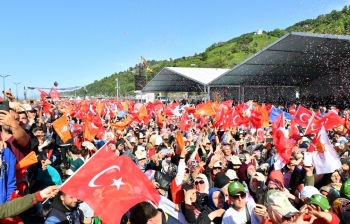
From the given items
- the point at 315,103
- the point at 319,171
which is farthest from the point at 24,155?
the point at 315,103

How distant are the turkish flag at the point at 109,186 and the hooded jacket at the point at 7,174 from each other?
652mm

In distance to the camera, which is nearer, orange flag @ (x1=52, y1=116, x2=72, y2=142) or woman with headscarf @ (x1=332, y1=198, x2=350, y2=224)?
woman with headscarf @ (x1=332, y1=198, x2=350, y2=224)

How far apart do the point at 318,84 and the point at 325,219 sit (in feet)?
106

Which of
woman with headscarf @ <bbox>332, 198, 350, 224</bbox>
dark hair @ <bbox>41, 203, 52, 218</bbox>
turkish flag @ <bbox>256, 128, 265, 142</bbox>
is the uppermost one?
woman with headscarf @ <bbox>332, 198, 350, 224</bbox>

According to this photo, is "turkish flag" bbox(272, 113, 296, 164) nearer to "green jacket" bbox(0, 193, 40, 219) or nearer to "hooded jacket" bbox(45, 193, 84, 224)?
"hooded jacket" bbox(45, 193, 84, 224)

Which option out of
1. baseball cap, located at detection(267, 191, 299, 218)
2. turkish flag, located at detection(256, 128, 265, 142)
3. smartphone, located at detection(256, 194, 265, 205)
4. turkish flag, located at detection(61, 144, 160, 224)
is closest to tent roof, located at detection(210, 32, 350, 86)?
turkish flag, located at detection(256, 128, 265, 142)

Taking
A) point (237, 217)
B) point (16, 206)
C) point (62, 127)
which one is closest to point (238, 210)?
point (237, 217)

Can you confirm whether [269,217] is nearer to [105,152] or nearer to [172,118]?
[105,152]

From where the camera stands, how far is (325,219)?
285 centimetres

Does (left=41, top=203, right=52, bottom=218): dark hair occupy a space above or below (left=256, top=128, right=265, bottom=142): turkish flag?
below

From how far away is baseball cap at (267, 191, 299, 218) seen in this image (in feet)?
8.48

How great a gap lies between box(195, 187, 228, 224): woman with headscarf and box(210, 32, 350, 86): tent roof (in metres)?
16.0

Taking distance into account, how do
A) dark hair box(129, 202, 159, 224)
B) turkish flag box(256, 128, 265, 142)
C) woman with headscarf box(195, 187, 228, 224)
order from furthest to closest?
1. turkish flag box(256, 128, 265, 142)
2. woman with headscarf box(195, 187, 228, 224)
3. dark hair box(129, 202, 159, 224)

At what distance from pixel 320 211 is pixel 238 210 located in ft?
2.44
